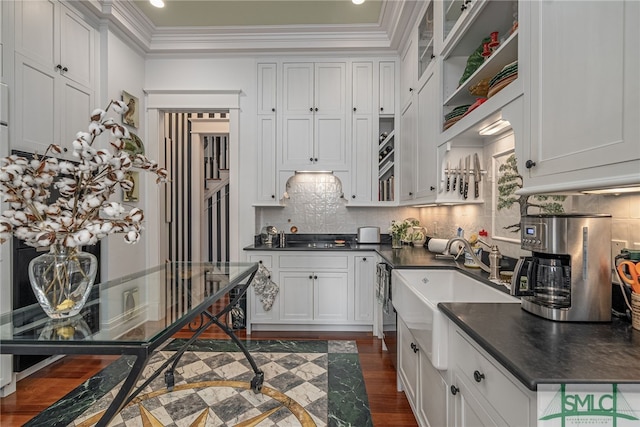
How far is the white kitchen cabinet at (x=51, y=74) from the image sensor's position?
2393 mm

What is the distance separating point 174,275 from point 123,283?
0.29 m

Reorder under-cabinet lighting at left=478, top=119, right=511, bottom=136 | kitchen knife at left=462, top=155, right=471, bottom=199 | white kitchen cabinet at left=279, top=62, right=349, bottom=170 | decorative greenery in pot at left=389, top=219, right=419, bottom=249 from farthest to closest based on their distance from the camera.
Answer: white kitchen cabinet at left=279, top=62, right=349, bottom=170 → decorative greenery in pot at left=389, top=219, right=419, bottom=249 → kitchen knife at left=462, top=155, right=471, bottom=199 → under-cabinet lighting at left=478, top=119, right=511, bottom=136

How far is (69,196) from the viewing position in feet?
4.82

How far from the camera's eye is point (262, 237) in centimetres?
394

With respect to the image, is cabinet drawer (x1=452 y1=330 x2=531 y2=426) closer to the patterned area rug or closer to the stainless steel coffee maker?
the stainless steel coffee maker

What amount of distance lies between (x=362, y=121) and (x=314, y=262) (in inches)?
68.3

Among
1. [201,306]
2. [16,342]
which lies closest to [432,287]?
[201,306]

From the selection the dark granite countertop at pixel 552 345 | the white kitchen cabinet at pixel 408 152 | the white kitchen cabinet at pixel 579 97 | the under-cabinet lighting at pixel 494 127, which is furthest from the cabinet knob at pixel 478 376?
the white kitchen cabinet at pixel 408 152

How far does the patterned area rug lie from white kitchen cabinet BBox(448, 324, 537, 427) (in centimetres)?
103

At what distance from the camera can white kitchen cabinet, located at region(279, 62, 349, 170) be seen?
3.79 meters

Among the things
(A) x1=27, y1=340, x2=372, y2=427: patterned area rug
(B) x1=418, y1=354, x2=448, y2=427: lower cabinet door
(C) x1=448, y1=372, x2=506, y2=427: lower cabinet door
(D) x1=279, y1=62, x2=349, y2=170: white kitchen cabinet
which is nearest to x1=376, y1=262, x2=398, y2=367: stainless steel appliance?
(A) x1=27, y1=340, x2=372, y2=427: patterned area rug

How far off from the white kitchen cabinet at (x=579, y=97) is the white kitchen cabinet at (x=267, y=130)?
281 cm

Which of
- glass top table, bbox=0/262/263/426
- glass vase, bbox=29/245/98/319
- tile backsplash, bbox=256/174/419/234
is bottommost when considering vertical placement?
glass top table, bbox=0/262/263/426

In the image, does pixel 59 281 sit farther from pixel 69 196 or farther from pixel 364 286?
pixel 364 286
